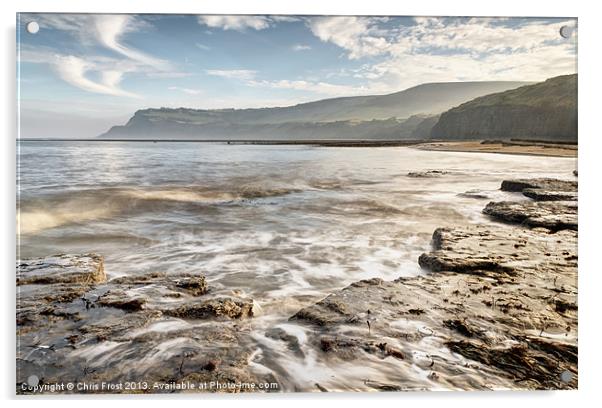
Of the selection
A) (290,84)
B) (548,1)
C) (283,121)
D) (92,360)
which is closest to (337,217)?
(283,121)

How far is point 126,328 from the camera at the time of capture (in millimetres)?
2555

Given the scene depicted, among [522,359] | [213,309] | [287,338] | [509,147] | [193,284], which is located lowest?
[522,359]

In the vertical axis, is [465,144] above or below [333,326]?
above

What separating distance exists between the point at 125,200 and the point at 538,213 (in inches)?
125

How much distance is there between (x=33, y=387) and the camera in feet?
8.57

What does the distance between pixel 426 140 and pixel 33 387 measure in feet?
10.7

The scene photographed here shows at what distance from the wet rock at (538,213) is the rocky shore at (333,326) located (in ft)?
0.90

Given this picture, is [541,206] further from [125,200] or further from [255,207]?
[125,200]

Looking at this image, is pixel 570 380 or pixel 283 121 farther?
pixel 283 121

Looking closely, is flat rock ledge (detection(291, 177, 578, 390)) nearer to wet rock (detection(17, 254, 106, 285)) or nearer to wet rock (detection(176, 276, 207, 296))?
wet rock (detection(176, 276, 207, 296))

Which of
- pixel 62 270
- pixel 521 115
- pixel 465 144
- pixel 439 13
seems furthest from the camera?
pixel 465 144

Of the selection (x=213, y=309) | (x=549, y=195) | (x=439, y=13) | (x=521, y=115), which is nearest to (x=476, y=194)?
(x=549, y=195)

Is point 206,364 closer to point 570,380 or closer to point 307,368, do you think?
point 307,368

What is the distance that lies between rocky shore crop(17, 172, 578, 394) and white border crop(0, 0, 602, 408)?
169mm
